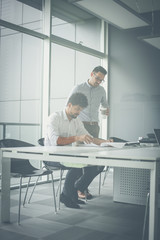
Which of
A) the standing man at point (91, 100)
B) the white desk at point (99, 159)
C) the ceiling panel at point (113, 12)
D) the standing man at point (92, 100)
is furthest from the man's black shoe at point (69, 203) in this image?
the ceiling panel at point (113, 12)

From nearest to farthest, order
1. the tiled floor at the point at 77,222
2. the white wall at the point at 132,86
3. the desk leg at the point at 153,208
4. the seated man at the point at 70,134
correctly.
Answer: the desk leg at the point at 153,208 < the tiled floor at the point at 77,222 < the seated man at the point at 70,134 < the white wall at the point at 132,86

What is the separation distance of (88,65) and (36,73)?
5.07 feet

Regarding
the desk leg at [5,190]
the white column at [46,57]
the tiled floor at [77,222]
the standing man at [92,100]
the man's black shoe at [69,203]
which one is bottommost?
the tiled floor at [77,222]

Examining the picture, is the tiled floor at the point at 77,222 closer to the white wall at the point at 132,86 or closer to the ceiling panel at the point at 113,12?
the ceiling panel at the point at 113,12

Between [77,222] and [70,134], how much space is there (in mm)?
957

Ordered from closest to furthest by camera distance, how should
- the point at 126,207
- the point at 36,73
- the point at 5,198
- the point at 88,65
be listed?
the point at 5,198 < the point at 126,207 < the point at 36,73 < the point at 88,65

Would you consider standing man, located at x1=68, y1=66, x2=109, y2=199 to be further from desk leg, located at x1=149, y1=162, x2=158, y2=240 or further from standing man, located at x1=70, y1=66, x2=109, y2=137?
desk leg, located at x1=149, y1=162, x2=158, y2=240

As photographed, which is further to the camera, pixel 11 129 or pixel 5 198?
pixel 11 129

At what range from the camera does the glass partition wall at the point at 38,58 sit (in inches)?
178

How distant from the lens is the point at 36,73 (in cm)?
509

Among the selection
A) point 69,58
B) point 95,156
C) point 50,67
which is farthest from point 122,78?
point 95,156

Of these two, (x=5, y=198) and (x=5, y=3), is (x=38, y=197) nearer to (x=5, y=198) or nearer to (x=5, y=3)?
(x=5, y=198)

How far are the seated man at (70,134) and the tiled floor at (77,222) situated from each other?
0.58 feet

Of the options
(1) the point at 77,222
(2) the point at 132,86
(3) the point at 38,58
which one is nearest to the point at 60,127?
(1) the point at 77,222
